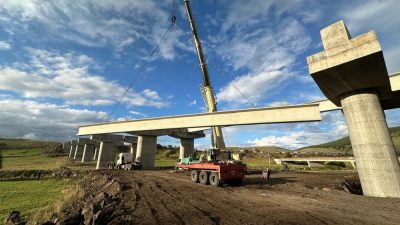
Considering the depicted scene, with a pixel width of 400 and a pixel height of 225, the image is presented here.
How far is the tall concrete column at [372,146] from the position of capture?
14531mm

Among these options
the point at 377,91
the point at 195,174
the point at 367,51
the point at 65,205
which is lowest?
the point at 65,205

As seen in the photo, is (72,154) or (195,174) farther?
(72,154)

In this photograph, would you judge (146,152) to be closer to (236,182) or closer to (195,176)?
(195,176)

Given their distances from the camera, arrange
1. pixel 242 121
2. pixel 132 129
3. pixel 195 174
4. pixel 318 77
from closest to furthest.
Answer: pixel 318 77
pixel 195 174
pixel 242 121
pixel 132 129

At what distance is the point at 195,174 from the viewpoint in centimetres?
2147

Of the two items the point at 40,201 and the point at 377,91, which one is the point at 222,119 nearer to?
the point at 377,91

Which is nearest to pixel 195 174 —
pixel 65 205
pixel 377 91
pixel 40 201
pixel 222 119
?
pixel 222 119

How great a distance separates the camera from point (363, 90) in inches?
634

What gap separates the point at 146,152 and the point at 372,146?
36.4m

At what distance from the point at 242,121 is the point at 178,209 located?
17.3 meters

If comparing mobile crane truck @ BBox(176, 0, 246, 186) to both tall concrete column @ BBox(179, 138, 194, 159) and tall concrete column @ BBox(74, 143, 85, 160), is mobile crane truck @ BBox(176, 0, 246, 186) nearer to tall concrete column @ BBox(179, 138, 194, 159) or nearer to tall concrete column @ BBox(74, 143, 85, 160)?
tall concrete column @ BBox(179, 138, 194, 159)

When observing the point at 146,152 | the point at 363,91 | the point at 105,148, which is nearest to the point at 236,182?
the point at 363,91

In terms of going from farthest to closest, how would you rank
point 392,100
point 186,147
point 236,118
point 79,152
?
point 79,152 → point 186,147 → point 236,118 → point 392,100

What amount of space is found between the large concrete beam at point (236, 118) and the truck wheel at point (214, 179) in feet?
28.9
